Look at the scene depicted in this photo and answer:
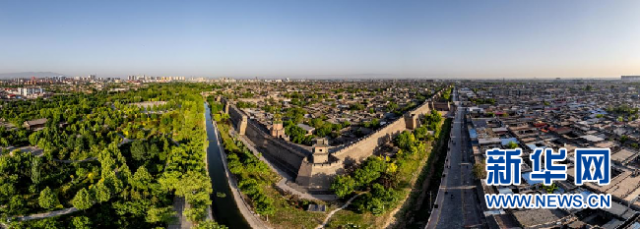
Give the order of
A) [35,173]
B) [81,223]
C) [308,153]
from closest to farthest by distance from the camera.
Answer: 1. [81,223]
2. [35,173]
3. [308,153]

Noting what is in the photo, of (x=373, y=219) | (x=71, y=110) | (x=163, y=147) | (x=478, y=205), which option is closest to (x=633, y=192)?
(x=478, y=205)

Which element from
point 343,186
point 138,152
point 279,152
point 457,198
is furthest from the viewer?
point 279,152

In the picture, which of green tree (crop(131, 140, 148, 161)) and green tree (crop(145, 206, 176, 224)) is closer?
green tree (crop(145, 206, 176, 224))

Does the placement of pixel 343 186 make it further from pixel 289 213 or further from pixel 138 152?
pixel 138 152

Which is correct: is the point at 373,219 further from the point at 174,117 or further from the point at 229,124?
the point at 174,117

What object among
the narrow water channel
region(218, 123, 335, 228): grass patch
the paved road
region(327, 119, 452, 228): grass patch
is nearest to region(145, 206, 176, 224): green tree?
the narrow water channel

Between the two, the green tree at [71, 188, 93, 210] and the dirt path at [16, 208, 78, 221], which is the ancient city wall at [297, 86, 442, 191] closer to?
the green tree at [71, 188, 93, 210]

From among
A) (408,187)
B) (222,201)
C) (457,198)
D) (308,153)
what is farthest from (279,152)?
(457,198)

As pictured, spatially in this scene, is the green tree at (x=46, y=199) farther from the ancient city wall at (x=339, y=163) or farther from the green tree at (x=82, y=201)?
the ancient city wall at (x=339, y=163)

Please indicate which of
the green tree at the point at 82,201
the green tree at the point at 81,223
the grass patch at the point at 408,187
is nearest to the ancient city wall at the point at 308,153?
the grass patch at the point at 408,187
